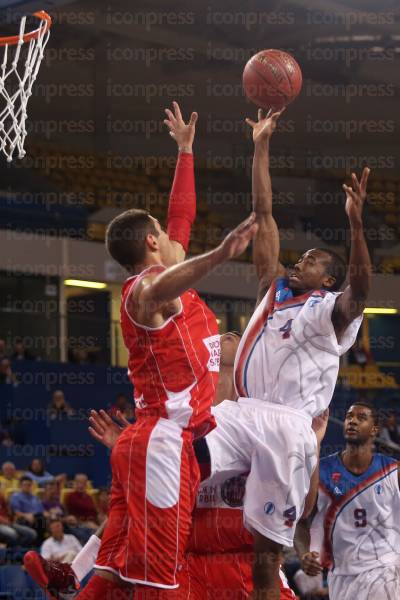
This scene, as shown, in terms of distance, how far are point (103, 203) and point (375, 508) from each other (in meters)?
14.3

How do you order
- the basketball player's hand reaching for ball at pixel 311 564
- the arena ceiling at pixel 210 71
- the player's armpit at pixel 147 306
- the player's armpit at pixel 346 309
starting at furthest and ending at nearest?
1. the arena ceiling at pixel 210 71
2. the basketball player's hand reaching for ball at pixel 311 564
3. the player's armpit at pixel 346 309
4. the player's armpit at pixel 147 306

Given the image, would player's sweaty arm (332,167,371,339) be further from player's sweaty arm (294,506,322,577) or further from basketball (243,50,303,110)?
player's sweaty arm (294,506,322,577)

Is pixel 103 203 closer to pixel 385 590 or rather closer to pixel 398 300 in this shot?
pixel 398 300

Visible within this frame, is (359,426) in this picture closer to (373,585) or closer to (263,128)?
(373,585)

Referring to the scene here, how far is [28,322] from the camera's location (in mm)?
19875

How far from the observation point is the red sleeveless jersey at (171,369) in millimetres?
4574

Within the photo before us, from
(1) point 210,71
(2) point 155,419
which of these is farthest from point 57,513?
(1) point 210,71

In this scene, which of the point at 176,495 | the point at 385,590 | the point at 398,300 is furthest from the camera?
the point at 398,300

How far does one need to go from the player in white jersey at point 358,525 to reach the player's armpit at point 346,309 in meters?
2.14

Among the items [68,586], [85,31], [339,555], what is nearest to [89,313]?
[85,31]

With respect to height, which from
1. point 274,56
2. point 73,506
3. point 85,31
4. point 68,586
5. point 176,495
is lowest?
point 73,506

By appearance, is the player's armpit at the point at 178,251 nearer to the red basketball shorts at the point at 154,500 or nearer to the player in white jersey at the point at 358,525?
the red basketball shorts at the point at 154,500

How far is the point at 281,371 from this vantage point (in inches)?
206

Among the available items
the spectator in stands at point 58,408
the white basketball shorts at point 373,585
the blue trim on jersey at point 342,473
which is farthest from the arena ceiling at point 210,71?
the white basketball shorts at point 373,585
